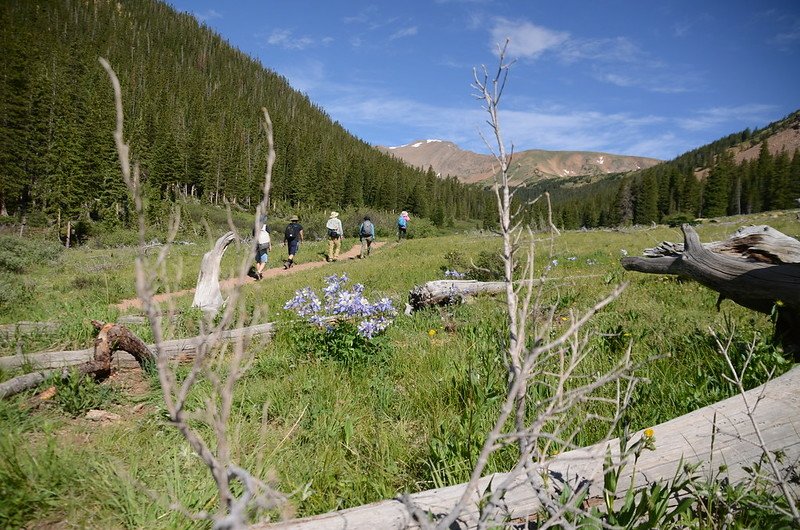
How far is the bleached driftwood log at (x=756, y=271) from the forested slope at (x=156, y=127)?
44807mm

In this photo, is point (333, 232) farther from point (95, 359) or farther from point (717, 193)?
point (717, 193)

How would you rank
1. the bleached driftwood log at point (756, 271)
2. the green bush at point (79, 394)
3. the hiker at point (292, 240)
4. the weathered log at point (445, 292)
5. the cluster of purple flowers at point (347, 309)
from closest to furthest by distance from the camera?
1. the green bush at point (79, 394)
2. the bleached driftwood log at point (756, 271)
3. the cluster of purple flowers at point (347, 309)
4. the weathered log at point (445, 292)
5. the hiker at point (292, 240)

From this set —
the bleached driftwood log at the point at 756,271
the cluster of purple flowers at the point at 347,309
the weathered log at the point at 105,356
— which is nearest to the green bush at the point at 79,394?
the weathered log at the point at 105,356

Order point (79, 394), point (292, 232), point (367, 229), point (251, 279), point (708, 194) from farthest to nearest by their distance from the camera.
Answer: point (708, 194)
point (367, 229)
point (292, 232)
point (251, 279)
point (79, 394)

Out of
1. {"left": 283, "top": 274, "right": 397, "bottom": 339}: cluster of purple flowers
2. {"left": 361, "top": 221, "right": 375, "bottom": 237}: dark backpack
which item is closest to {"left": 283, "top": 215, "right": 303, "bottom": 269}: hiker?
{"left": 361, "top": 221, "right": 375, "bottom": 237}: dark backpack

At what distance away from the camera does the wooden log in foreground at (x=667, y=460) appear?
75.0 inches

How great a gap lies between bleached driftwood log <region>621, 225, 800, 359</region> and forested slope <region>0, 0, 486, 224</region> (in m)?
44.8

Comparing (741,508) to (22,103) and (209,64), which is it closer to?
(22,103)

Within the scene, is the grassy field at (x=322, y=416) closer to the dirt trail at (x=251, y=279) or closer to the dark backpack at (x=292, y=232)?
the dirt trail at (x=251, y=279)

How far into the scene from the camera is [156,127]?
206ft

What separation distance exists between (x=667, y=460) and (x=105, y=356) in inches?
206

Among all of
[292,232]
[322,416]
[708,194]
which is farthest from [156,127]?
[708,194]

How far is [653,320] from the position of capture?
5.76m

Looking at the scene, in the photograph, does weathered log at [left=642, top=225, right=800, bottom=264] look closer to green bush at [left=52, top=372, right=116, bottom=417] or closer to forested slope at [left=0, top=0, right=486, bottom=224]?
green bush at [left=52, top=372, right=116, bottom=417]
